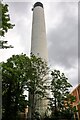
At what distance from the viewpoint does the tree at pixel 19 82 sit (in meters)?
21.0

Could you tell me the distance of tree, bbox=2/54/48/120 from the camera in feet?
68.9

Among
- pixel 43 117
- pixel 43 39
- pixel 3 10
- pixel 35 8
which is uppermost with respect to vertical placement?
pixel 35 8

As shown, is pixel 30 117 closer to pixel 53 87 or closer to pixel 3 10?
pixel 53 87

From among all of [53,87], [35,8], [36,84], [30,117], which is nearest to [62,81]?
[53,87]

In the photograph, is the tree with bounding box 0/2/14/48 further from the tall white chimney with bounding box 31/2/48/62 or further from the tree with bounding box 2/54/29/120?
the tall white chimney with bounding box 31/2/48/62

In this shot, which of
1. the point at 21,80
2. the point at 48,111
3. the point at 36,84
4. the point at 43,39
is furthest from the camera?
the point at 43,39

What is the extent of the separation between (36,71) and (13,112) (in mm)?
4379

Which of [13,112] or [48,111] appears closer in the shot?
[13,112]

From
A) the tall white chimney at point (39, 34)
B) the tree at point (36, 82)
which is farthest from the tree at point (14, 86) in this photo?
the tall white chimney at point (39, 34)

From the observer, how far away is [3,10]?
33.0 ft

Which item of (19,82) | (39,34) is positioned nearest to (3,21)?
(19,82)

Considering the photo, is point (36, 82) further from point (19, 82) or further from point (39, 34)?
point (39, 34)

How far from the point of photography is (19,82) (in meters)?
21.3

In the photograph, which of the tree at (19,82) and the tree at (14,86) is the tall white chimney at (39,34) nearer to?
the tree at (19,82)
